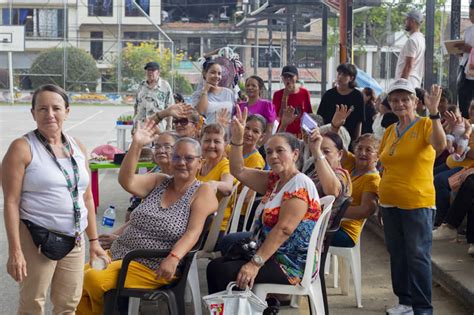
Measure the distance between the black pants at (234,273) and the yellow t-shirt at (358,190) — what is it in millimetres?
1465

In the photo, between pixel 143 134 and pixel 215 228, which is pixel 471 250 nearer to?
pixel 215 228

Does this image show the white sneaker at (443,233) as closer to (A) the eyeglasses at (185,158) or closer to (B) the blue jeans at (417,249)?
(B) the blue jeans at (417,249)

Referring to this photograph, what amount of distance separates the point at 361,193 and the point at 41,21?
5309 cm

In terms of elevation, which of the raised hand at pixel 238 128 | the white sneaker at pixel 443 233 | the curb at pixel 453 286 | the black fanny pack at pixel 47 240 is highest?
the raised hand at pixel 238 128

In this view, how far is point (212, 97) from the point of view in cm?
1041

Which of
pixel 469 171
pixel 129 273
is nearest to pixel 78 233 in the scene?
pixel 129 273

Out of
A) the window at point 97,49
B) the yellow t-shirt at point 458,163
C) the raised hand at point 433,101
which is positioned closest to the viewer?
the raised hand at point 433,101

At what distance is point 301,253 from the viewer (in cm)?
538

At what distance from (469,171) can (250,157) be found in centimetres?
200

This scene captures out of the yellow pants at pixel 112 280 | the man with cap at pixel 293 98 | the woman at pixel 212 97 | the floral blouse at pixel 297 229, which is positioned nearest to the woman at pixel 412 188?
the floral blouse at pixel 297 229

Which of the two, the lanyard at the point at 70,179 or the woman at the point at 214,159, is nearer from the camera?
the lanyard at the point at 70,179

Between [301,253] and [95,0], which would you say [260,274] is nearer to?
[301,253]

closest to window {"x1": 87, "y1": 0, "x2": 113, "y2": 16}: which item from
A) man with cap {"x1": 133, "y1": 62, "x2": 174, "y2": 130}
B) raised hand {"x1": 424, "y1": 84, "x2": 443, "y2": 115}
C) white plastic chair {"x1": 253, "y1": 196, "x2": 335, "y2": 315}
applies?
man with cap {"x1": 133, "y1": 62, "x2": 174, "y2": 130}

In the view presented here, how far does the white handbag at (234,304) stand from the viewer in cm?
488
